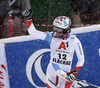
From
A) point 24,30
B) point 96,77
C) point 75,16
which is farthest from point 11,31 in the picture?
point 96,77

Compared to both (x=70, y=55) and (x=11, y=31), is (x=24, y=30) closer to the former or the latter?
(x=11, y=31)

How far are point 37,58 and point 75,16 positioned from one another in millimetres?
2528

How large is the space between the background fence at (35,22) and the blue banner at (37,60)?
1190mm

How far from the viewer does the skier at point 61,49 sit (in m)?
4.58

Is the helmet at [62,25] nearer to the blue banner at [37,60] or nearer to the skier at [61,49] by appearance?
the skier at [61,49]

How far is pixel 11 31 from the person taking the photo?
23.2 feet

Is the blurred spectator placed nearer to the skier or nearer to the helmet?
the skier

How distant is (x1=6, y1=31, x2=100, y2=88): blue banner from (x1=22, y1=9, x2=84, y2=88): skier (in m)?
1.14

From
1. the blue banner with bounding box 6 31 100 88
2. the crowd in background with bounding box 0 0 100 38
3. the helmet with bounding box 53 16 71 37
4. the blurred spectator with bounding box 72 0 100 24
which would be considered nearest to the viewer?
the helmet with bounding box 53 16 71 37

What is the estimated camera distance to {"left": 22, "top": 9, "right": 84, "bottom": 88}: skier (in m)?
4.58

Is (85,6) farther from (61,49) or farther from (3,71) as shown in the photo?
(61,49)

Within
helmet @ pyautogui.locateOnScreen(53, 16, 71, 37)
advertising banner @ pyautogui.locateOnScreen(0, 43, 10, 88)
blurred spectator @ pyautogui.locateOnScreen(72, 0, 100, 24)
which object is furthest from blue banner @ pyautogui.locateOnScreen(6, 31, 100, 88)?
blurred spectator @ pyautogui.locateOnScreen(72, 0, 100, 24)

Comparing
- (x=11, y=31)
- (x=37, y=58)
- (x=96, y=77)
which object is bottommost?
(x=96, y=77)

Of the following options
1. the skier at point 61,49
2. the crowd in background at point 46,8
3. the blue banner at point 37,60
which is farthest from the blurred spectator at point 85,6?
the skier at point 61,49
